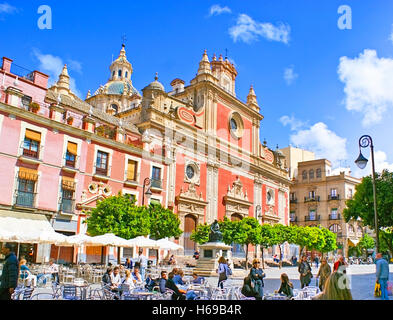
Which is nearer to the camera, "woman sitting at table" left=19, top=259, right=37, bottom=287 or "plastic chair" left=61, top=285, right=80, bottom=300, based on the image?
"plastic chair" left=61, top=285, right=80, bottom=300

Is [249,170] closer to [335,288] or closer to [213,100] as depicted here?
[213,100]

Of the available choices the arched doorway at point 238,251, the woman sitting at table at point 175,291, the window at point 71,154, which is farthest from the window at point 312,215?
the woman sitting at table at point 175,291

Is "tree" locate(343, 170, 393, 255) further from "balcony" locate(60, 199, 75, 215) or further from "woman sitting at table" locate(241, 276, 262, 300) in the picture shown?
"balcony" locate(60, 199, 75, 215)

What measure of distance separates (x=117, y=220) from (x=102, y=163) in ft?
19.1

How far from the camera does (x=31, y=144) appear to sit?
1948 cm

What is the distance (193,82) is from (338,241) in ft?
97.0

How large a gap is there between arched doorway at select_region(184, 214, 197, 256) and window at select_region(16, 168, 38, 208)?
11.8 metres

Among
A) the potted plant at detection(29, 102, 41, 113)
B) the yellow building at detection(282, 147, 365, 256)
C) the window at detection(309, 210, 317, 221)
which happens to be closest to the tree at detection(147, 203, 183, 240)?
the potted plant at detection(29, 102, 41, 113)

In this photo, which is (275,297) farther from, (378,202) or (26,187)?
(378,202)

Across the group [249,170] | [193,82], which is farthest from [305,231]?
[193,82]

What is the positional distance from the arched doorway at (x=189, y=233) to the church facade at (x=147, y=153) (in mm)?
73

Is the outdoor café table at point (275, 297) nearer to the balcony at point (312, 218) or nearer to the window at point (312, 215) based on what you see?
the balcony at point (312, 218)

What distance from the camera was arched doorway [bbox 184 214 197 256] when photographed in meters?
27.1

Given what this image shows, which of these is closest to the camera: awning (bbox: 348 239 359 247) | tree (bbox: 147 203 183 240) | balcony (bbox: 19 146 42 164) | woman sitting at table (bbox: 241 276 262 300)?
woman sitting at table (bbox: 241 276 262 300)
